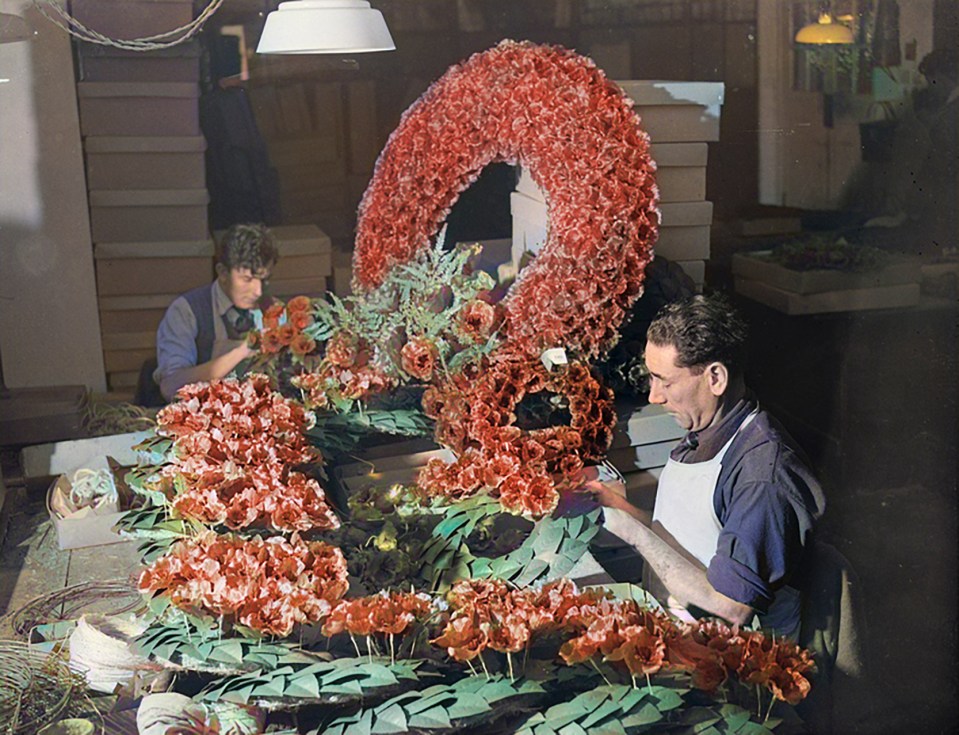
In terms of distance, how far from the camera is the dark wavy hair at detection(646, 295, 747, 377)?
2.29 m

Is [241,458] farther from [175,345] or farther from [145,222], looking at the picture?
[145,222]

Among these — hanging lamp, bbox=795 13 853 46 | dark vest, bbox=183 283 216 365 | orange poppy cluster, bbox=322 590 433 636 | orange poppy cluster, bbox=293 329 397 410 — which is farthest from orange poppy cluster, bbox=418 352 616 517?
hanging lamp, bbox=795 13 853 46

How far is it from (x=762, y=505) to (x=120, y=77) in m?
1.49

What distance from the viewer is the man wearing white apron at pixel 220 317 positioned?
7.52 ft

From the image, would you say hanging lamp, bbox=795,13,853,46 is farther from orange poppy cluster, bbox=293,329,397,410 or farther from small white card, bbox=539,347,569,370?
orange poppy cluster, bbox=293,329,397,410

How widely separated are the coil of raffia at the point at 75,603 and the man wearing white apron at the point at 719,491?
104cm

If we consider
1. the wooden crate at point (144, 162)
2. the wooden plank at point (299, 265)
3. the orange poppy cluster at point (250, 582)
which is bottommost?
the orange poppy cluster at point (250, 582)

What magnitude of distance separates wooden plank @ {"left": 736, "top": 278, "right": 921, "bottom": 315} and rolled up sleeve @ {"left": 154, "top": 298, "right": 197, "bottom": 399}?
112 centimetres

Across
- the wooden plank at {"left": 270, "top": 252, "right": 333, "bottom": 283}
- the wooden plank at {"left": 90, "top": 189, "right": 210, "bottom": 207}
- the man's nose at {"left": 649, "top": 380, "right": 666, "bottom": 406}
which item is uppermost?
the wooden plank at {"left": 90, "top": 189, "right": 210, "bottom": 207}

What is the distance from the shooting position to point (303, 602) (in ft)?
7.34

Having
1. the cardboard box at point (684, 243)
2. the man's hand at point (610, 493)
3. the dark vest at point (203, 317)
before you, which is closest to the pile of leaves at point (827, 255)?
the cardboard box at point (684, 243)

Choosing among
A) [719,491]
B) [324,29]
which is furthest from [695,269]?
[324,29]

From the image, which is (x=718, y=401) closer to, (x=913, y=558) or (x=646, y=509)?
(x=646, y=509)

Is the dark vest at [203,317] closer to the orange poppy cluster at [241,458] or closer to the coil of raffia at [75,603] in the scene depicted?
the orange poppy cluster at [241,458]
